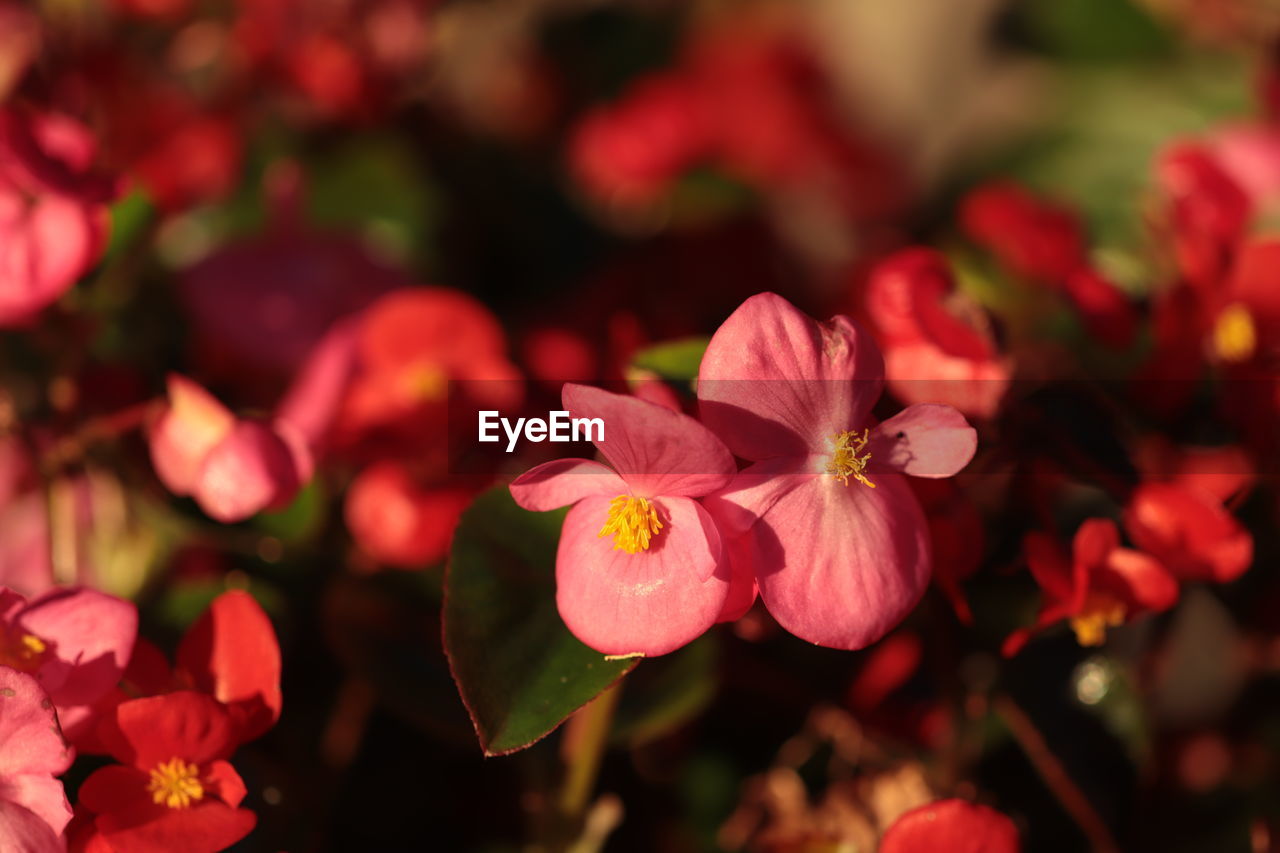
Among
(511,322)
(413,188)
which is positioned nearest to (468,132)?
(413,188)

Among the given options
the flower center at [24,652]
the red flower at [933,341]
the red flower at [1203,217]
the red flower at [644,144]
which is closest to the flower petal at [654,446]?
the red flower at [933,341]

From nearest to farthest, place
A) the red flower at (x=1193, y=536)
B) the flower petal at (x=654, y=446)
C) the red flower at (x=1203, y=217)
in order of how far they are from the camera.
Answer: the flower petal at (x=654, y=446)
the red flower at (x=1193, y=536)
the red flower at (x=1203, y=217)

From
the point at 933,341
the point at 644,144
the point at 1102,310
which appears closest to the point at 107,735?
the point at 933,341

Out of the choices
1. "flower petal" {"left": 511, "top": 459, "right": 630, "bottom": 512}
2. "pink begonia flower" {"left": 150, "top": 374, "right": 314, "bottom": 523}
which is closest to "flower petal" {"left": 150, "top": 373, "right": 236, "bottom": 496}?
"pink begonia flower" {"left": 150, "top": 374, "right": 314, "bottom": 523}

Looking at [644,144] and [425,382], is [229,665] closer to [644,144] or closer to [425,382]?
[425,382]

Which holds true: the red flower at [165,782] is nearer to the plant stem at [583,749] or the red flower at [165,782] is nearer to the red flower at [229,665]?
the red flower at [229,665]

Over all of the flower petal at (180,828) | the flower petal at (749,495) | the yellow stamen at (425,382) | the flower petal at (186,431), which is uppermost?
the flower petal at (749,495)
